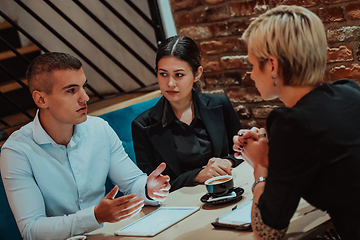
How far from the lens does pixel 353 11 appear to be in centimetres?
208

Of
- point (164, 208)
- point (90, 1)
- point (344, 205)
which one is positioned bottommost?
point (164, 208)

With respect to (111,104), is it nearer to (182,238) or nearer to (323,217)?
(182,238)

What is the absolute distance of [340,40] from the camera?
2.18 m

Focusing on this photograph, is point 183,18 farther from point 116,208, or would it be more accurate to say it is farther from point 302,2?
point 116,208

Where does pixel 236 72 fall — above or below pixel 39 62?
below

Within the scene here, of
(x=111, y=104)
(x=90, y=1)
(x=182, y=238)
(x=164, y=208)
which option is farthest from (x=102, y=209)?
(x=90, y=1)

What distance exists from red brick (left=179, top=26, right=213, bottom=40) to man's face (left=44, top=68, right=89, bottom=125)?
126cm

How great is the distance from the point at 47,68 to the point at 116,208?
762 millimetres

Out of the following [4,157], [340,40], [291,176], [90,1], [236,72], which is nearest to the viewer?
[291,176]

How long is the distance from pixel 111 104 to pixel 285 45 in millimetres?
1996

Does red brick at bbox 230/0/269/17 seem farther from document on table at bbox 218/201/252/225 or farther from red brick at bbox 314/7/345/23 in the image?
document on table at bbox 218/201/252/225

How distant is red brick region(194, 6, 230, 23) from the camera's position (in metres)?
2.58

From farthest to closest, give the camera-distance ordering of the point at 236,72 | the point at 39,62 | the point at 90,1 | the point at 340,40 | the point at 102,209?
the point at 90,1 < the point at 236,72 < the point at 340,40 < the point at 39,62 < the point at 102,209

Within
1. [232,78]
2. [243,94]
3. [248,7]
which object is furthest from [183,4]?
[243,94]
